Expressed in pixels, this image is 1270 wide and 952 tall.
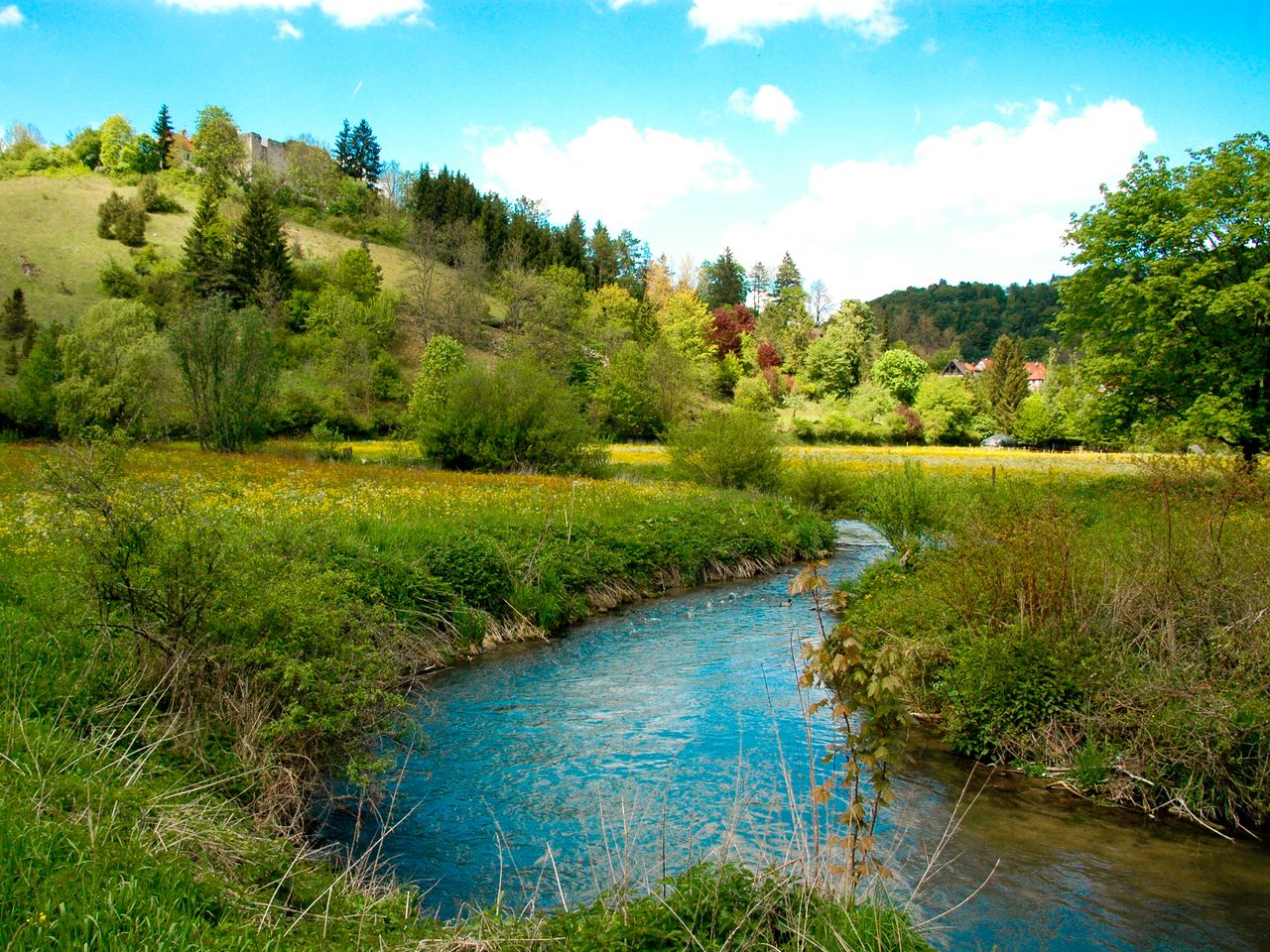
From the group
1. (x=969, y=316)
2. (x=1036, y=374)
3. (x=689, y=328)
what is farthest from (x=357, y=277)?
(x=969, y=316)

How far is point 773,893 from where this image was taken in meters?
4.62

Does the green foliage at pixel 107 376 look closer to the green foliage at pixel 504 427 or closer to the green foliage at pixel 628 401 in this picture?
the green foliage at pixel 504 427

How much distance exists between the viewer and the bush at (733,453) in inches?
1128

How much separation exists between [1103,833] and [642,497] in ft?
52.0

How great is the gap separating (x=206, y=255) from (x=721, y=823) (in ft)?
244

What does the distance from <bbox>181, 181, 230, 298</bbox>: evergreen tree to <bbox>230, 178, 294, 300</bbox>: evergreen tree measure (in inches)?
37.5

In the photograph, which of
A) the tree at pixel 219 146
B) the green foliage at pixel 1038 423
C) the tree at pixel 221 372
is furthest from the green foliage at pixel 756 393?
the tree at pixel 219 146

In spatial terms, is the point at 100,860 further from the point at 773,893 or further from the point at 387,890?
the point at 773,893

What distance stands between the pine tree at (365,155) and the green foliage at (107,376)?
306ft

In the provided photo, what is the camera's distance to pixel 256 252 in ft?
231

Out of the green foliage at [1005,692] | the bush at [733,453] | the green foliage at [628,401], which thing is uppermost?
the green foliage at [628,401]

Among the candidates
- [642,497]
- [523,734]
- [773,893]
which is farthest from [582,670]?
[642,497]

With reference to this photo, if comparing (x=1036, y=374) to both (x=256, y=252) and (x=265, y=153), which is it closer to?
(x=256, y=252)

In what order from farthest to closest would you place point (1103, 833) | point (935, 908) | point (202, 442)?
point (202, 442), point (1103, 833), point (935, 908)
